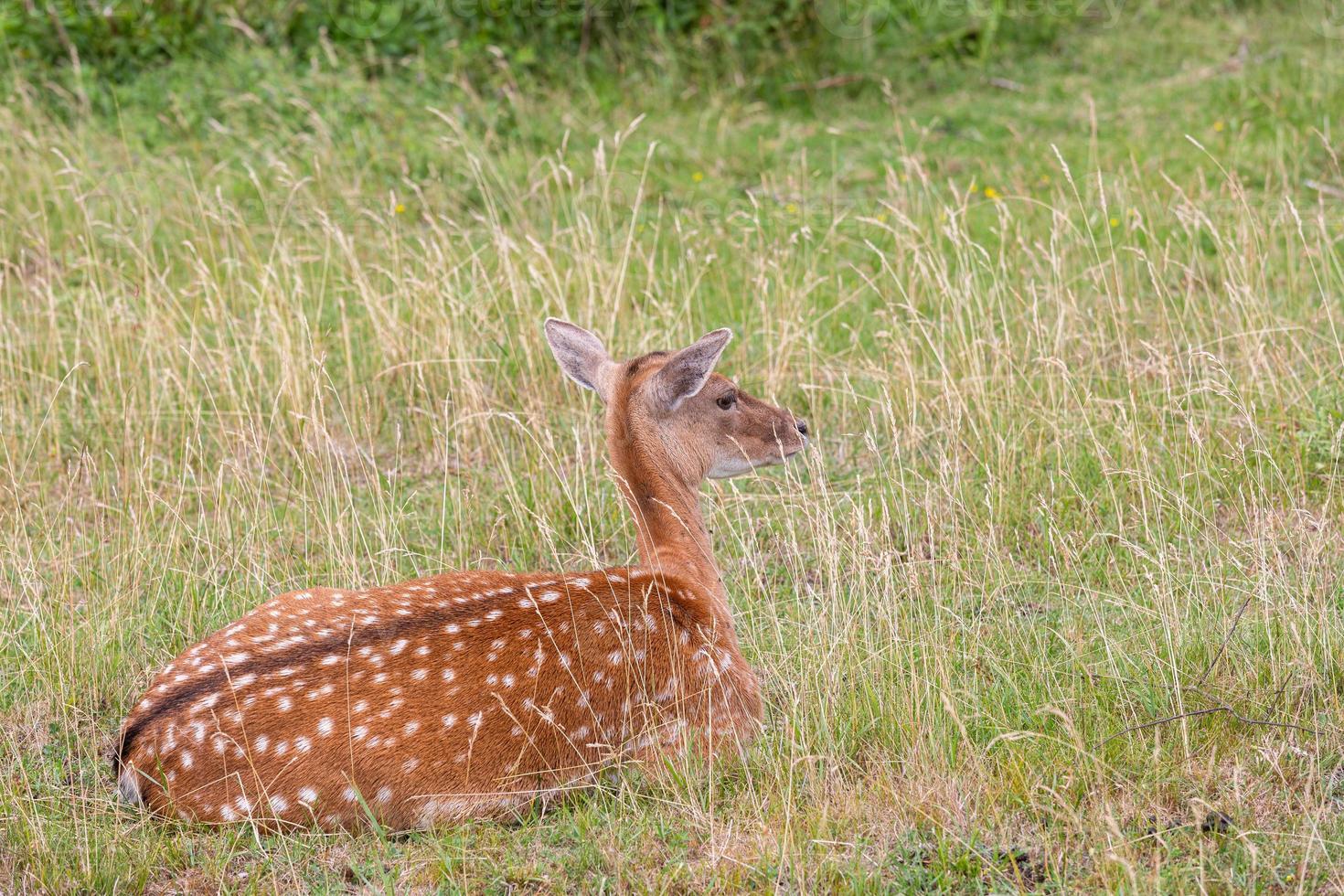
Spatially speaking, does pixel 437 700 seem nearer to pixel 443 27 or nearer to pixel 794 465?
pixel 794 465

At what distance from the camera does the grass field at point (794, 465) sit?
4.19 m

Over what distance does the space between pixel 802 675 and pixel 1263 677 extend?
139 cm

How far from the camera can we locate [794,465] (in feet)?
21.0

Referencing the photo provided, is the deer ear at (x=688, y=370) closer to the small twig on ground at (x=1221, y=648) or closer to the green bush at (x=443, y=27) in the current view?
the small twig on ground at (x=1221, y=648)

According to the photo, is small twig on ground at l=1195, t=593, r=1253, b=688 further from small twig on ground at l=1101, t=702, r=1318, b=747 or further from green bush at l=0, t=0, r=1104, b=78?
green bush at l=0, t=0, r=1104, b=78

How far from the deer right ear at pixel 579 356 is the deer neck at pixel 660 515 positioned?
366 mm

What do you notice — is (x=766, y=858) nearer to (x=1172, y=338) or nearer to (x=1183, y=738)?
(x=1183, y=738)

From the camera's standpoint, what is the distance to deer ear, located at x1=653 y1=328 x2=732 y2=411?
5.17 meters

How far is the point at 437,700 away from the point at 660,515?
1203 millimetres

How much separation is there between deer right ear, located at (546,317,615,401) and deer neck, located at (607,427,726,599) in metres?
0.37

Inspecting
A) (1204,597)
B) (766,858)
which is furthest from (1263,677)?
(766,858)

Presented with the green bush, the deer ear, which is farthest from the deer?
the green bush

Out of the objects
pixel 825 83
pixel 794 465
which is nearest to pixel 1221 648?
pixel 794 465

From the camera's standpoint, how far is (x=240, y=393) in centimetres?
739
